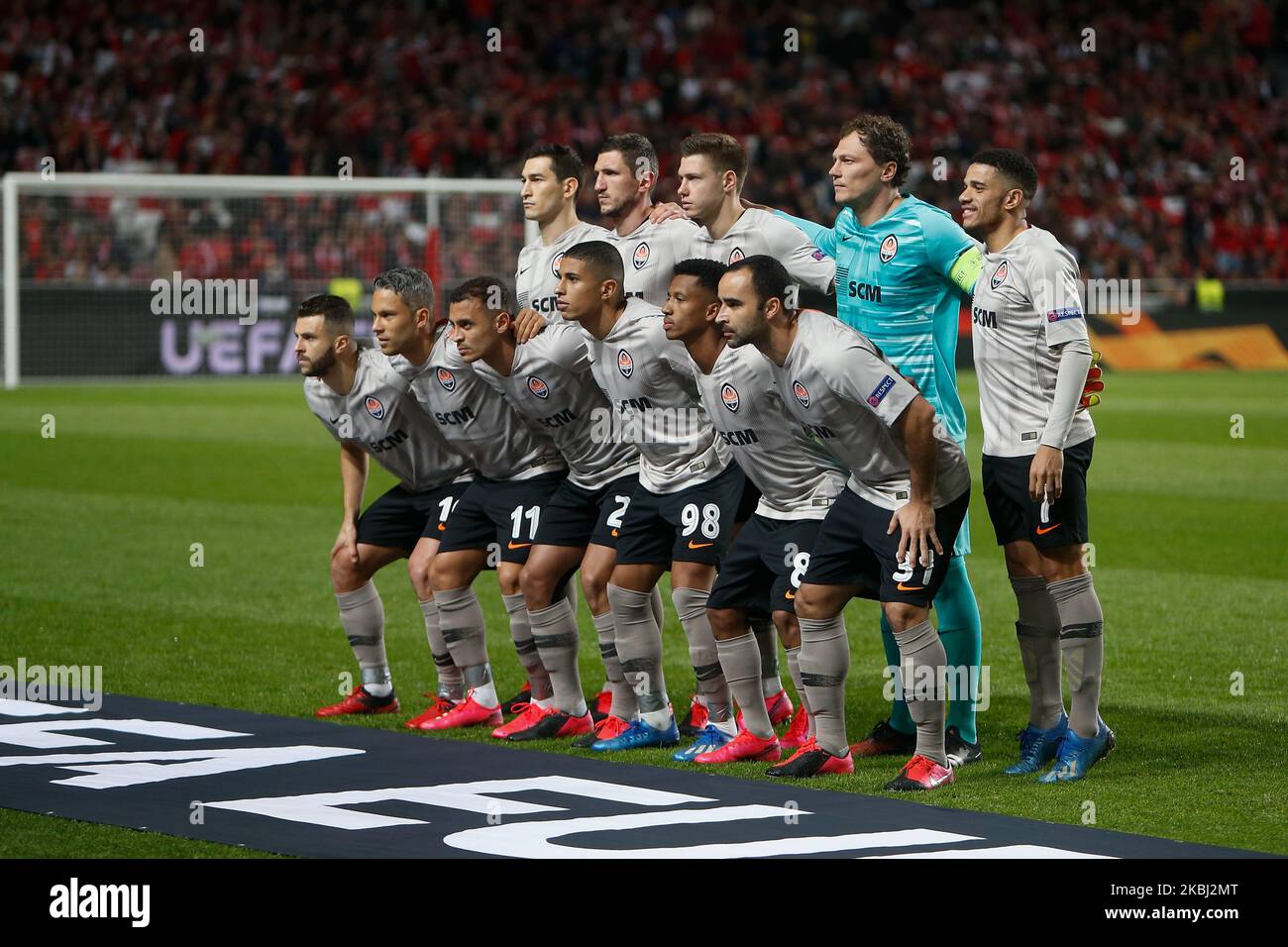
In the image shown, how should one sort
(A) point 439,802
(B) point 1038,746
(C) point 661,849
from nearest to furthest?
(C) point 661,849 < (A) point 439,802 < (B) point 1038,746

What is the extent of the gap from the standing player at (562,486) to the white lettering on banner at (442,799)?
1009 millimetres

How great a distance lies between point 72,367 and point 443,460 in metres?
18.1

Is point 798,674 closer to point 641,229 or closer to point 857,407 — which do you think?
point 857,407

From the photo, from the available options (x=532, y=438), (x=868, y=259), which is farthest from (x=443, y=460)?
(x=868, y=259)

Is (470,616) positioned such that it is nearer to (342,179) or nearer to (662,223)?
(662,223)

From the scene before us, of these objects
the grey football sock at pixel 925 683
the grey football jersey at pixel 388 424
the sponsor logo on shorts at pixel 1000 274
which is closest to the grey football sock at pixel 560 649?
the grey football jersey at pixel 388 424

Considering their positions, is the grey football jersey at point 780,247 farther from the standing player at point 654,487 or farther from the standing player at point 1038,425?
the standing player at point 1038,425

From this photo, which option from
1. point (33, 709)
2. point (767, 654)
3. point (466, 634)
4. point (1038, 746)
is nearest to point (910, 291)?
point (767, 654)

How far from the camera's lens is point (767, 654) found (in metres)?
7.41

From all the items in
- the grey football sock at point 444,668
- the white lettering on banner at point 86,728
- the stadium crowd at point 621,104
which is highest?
the stadium crowd at point 621,104

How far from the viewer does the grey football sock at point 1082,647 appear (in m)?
6.43

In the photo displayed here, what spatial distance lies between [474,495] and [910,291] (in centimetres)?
192

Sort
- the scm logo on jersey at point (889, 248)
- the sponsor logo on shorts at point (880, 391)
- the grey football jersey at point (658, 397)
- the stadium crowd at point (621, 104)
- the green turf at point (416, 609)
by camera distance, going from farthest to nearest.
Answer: the stadium crowd at point (621, 104), the grey football jersey at point (658, 397), the scm logo on jersey at point (889, 248), the green turf at point (416, 609), the sponsor logo on shorts at point (880, 391)
